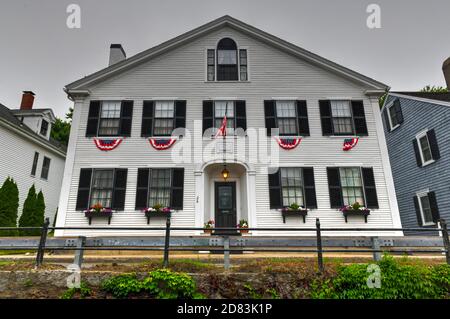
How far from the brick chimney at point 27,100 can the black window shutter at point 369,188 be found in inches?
914

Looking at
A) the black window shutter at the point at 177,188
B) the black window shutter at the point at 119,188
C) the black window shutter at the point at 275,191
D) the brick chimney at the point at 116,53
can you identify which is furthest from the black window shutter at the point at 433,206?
the brick chimney at the point at 116,53

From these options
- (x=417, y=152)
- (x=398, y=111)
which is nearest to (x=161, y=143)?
(x=417, y=152)

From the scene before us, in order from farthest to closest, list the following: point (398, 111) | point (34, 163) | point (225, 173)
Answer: point (34, 163) < point (398, 111) < point (225, 173)

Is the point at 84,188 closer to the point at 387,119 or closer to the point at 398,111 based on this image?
the point at 398,111

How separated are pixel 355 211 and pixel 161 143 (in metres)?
8.32

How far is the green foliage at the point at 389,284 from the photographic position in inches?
230

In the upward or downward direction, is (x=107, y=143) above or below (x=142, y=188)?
above

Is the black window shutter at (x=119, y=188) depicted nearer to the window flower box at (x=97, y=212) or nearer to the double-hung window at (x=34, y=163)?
the window flower box at (x=97, y=212)

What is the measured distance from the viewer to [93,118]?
40.2ft

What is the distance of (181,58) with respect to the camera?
43.0 feet

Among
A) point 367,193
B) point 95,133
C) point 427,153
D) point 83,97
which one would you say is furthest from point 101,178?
point 427,153

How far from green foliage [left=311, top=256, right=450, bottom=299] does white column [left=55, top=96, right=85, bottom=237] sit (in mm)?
9814

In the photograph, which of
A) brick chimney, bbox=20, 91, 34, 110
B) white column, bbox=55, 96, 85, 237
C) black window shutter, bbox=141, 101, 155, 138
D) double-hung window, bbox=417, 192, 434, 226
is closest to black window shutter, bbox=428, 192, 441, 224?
double-hung window, bbox=417, 192, 434, 226
